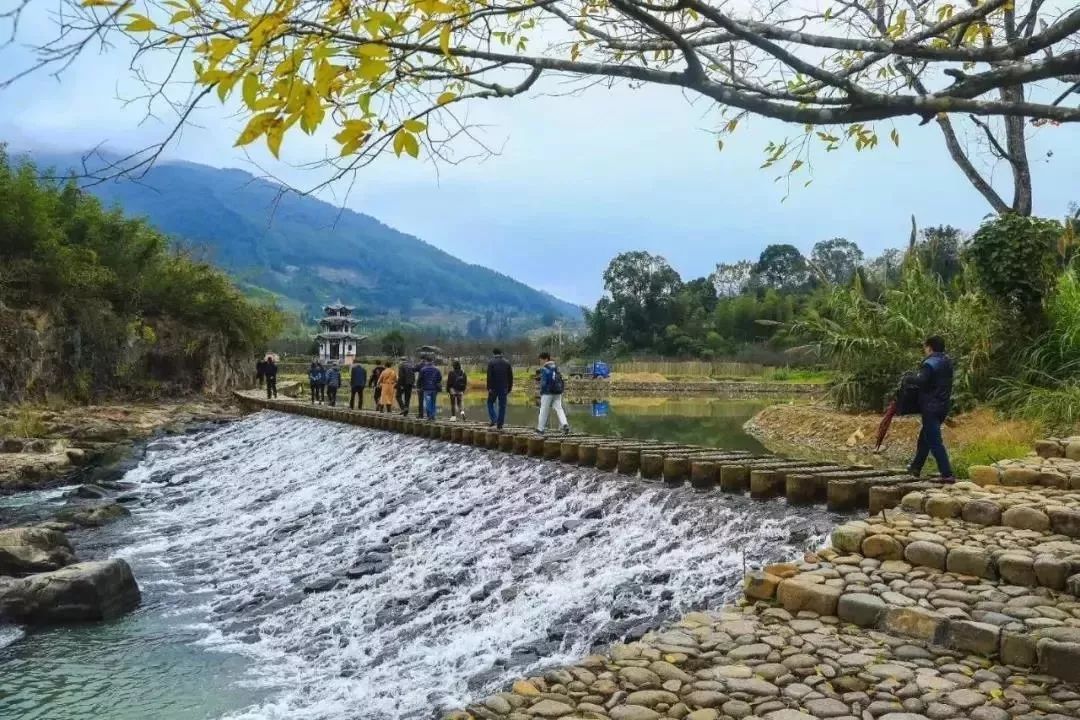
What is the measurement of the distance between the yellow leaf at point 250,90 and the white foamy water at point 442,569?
494 cm

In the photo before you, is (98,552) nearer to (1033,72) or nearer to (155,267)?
(1033,72)

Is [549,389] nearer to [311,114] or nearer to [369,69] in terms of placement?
[311,114]

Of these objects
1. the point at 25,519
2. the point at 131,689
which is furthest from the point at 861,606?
the point at 25,519

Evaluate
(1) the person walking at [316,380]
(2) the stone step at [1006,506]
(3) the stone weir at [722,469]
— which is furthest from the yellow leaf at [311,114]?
(1) the person walking at [316,380]

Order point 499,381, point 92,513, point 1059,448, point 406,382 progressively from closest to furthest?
point 1059,448
point 92,513
point 499,381
point 406,382

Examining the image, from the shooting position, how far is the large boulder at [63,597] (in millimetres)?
8688

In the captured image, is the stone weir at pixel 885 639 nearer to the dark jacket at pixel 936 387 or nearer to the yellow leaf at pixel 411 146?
the dark jacket at pixel 936 387

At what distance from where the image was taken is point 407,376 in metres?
20.4

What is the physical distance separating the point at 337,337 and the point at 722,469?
232 ft

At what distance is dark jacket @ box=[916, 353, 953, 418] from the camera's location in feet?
27.0

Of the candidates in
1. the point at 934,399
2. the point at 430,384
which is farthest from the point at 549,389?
the point at 934,399

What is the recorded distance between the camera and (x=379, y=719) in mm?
6160

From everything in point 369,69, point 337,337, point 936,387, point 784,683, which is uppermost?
point 337,337

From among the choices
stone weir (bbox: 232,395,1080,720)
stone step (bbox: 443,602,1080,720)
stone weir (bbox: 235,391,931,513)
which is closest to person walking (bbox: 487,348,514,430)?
stone weir (bbox: 235,391,931,513)
